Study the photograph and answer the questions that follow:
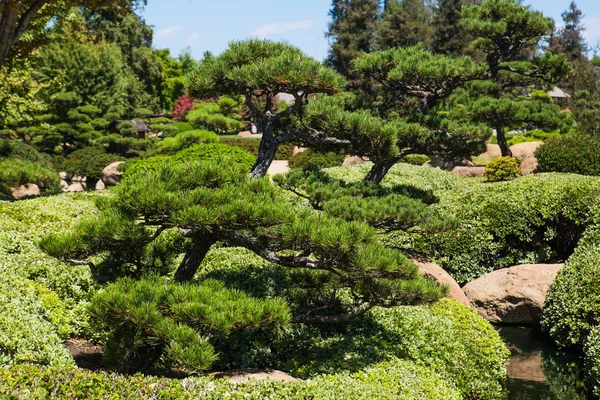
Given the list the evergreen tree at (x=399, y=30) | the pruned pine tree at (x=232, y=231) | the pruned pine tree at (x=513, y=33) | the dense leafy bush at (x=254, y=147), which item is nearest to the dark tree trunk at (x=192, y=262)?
the pruned pine tree at (x=232, y=231)

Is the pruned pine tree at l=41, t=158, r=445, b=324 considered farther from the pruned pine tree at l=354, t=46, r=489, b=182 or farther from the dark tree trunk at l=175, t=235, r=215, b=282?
the pruned pine tree at l=354, t=46, r=489, b=182

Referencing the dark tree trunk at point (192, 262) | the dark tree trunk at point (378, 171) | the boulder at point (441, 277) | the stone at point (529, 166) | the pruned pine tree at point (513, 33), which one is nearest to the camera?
the dark tree trunk at point (192, 262)

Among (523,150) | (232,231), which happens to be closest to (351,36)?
(523,150)

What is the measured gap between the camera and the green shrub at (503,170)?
17.1 m

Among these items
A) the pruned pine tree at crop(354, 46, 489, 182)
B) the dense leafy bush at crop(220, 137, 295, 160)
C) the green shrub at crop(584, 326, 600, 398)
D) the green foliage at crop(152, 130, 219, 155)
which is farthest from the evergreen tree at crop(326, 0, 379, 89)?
the green shrub at crop(584, 326, 600, 398)

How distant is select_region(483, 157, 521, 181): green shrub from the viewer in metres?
17.1

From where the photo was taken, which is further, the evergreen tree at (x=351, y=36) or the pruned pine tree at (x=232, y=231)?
the evergreen tree at (x=351, y=36)

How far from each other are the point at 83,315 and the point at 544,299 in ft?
24.6

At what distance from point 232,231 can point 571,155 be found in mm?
12651

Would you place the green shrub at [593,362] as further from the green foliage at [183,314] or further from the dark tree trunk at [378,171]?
the green foliage at [183,314]

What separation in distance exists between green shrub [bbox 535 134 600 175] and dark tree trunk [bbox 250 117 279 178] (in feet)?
33.9

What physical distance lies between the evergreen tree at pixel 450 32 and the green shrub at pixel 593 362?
27260mm

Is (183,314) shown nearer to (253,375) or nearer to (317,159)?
(253,375)

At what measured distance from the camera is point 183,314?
5148 millimetres
